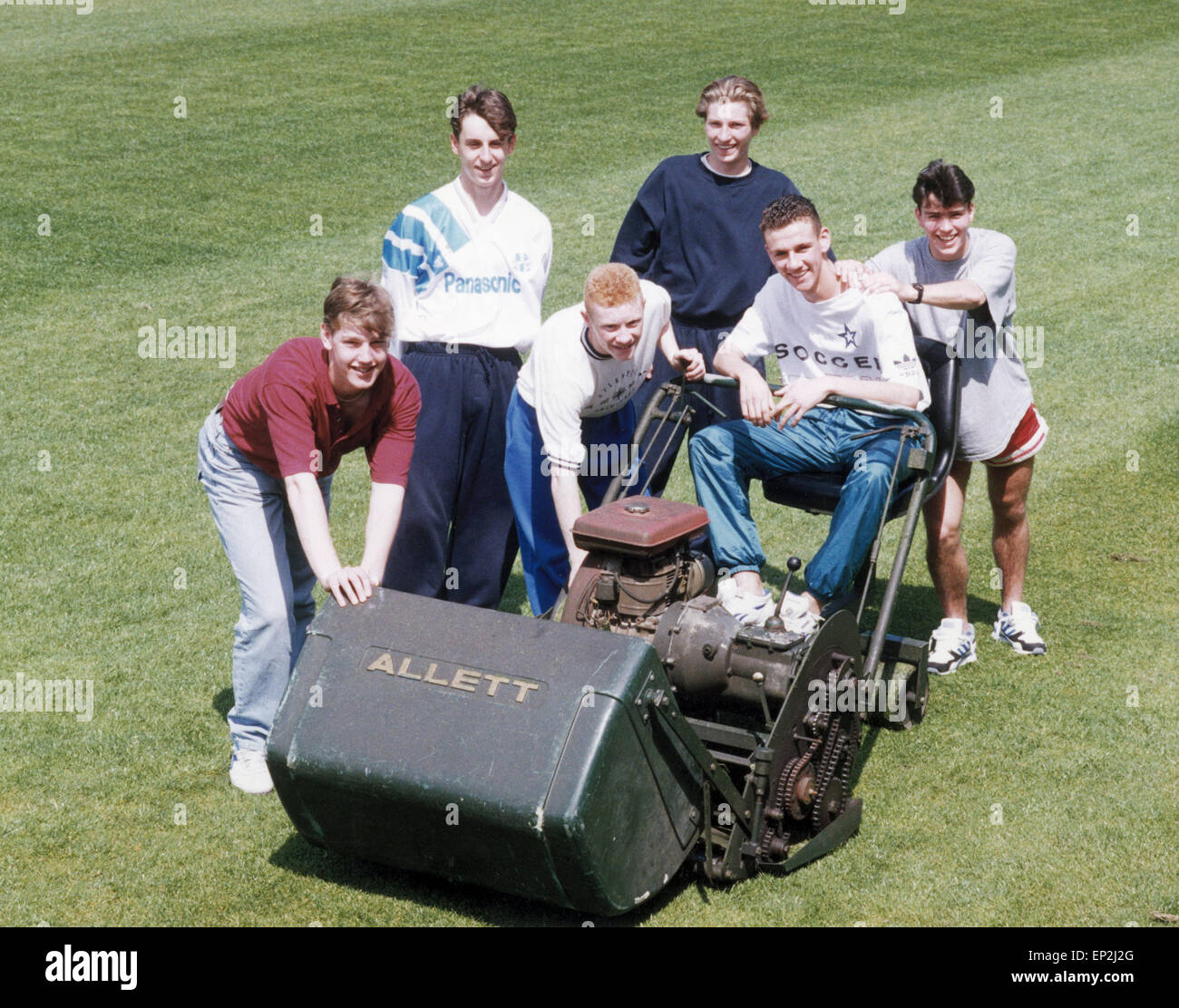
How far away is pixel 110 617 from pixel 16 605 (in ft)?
1.45

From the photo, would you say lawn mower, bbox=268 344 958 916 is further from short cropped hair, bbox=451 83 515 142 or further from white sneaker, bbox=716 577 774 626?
short cropped hair, bbox=451 83 515 142

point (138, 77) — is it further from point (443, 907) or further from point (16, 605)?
point (443, 907)

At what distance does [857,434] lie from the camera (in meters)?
5.68

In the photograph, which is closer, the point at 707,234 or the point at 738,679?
the point at 738,679

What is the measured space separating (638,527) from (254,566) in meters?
1.31

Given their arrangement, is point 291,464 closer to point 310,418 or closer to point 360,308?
point 310,418

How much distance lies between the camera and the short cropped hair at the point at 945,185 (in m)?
5.78

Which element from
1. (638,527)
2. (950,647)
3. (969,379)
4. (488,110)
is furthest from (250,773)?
(969,379)

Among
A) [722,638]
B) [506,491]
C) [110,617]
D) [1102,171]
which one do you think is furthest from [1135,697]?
[1102,171]

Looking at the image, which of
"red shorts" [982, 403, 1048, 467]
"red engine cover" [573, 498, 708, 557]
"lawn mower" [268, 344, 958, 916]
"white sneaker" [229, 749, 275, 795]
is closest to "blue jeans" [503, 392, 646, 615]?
"red engine cover" [573, 498, 708, 557]

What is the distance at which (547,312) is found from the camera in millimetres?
11367

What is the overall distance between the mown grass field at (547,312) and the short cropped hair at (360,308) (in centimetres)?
168

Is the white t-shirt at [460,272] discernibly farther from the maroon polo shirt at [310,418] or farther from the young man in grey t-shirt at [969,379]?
the young man in grey t-shirt at [969,379]

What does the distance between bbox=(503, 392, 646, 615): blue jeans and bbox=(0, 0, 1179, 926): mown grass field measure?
1.09 m
